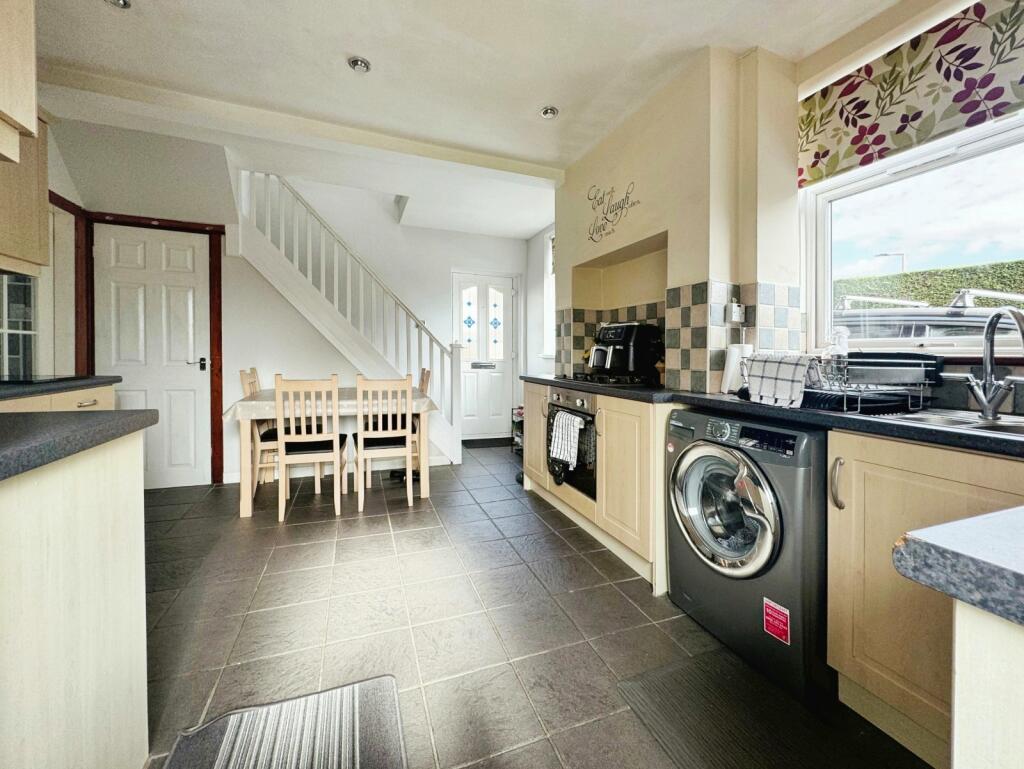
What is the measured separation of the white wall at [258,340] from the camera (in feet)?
11.7

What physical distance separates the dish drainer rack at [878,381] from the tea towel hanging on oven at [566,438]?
1.20 meters

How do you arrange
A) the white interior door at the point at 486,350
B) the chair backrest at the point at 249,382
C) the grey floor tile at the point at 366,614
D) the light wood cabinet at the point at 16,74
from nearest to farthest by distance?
the light wood cabinet at the point at 16,74, the grey floor tile at the point at 366,614, the chair backrest at the point at 249,382, the white interior door at the point at 486,350

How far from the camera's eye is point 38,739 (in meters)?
0.70

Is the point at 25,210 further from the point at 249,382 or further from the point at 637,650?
the point at 637,650

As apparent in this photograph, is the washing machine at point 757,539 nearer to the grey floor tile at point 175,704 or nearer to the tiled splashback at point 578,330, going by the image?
the tiled splashback at point 578,330

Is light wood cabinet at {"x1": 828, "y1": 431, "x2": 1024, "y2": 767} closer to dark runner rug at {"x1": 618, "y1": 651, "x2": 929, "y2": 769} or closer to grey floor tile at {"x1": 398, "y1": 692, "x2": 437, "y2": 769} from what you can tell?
dark runner rug at {"x1": 618, "y1": 651, "x2": 929, "y2": 769}

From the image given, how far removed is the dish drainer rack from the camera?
140cm

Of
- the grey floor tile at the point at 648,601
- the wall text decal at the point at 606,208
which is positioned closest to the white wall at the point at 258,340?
the wall text decal at the point at 606,208

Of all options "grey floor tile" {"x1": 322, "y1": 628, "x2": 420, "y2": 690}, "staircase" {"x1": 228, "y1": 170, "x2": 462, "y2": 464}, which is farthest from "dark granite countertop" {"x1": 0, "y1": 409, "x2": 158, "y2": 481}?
"staircase" {"x1": 228, "y1": 170, "x2": 462, "y2": 464}

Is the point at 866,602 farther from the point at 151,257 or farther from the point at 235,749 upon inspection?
the point at 151,257

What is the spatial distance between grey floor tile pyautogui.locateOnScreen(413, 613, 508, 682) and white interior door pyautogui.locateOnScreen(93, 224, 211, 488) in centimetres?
294

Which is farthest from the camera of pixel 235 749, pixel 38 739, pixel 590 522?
pixel 590 522

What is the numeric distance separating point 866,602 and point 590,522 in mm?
1441

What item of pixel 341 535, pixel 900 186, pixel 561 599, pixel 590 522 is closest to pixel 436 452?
pixel 341 535
